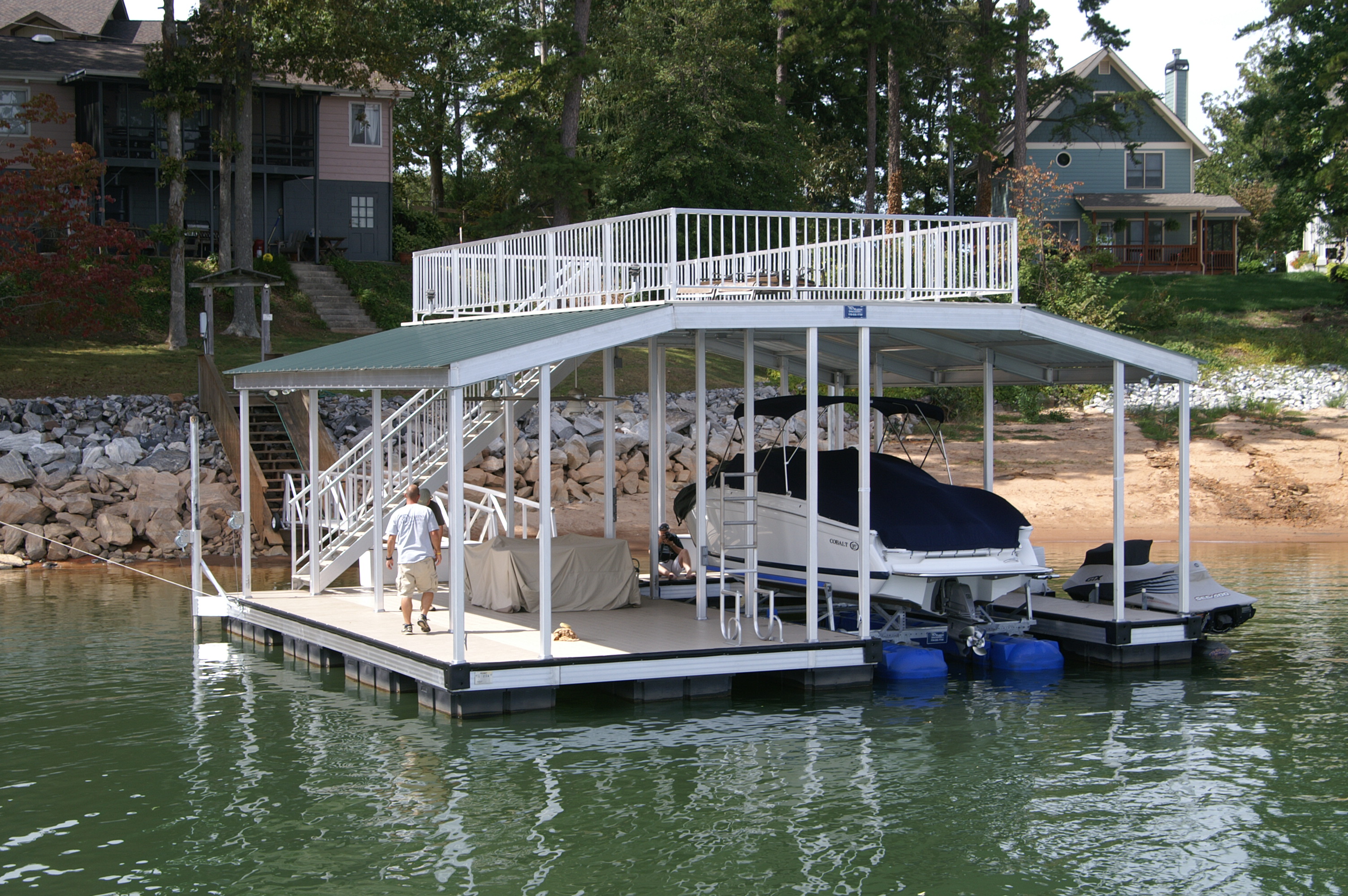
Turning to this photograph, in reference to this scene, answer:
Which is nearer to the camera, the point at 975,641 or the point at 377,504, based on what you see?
the point at 975,641

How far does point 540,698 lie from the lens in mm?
13672

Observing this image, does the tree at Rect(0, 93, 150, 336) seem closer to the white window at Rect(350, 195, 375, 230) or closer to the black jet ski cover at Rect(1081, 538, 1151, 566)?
the white window at Rect(350, 195, 375, 230)

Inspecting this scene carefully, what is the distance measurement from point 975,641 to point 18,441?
21509mm

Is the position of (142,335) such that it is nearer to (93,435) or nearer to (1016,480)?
(93,435)

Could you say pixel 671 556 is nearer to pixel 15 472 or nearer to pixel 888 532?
pixel 888 532

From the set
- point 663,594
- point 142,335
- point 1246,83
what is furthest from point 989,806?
point 1246,83


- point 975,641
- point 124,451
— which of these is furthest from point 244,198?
point 975,641

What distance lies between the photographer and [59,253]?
33.7 meters

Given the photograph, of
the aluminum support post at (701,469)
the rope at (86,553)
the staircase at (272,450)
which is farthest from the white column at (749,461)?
the staircase at (272,450)

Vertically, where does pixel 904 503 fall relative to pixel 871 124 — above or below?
below

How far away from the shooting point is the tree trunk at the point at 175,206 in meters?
34.9

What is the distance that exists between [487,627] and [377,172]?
35001mm

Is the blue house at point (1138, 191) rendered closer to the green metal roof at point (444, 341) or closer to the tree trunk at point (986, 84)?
the tree trunk at point (986, 84)

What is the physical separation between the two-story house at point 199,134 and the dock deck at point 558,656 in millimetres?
26719
